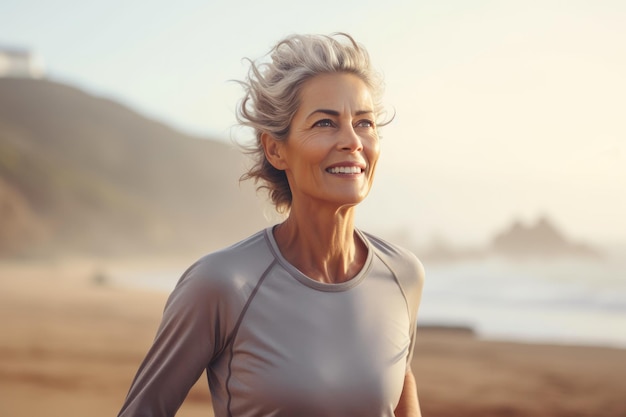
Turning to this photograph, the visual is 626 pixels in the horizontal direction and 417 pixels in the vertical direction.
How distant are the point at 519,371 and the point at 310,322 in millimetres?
6513

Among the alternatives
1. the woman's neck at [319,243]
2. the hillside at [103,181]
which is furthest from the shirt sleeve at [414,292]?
the hillside at [103,181]

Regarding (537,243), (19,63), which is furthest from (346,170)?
(19,63)

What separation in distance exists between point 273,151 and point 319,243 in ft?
0.66

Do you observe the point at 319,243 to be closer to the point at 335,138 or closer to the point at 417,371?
the point at 335,138

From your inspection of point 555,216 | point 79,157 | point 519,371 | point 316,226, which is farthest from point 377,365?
point 79,157

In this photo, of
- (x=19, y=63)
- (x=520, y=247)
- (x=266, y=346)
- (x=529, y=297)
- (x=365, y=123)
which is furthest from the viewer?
(x=19, y=63)

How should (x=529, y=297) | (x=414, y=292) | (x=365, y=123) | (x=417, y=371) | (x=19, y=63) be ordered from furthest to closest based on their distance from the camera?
(x=19, y=63)
(x=529, y=297)
(x=417, y=371)
(x=414, y=292)
(x=365, y=123)

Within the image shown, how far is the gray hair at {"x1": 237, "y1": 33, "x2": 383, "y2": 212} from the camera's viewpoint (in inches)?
57.7

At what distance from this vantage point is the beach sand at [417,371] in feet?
21.0

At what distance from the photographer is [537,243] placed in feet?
68.4

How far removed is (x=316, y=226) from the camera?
1536 mm

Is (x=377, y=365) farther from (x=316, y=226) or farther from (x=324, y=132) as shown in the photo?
(x=324, y=132)

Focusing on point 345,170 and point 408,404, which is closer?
point 345,170

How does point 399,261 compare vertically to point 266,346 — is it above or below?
above
